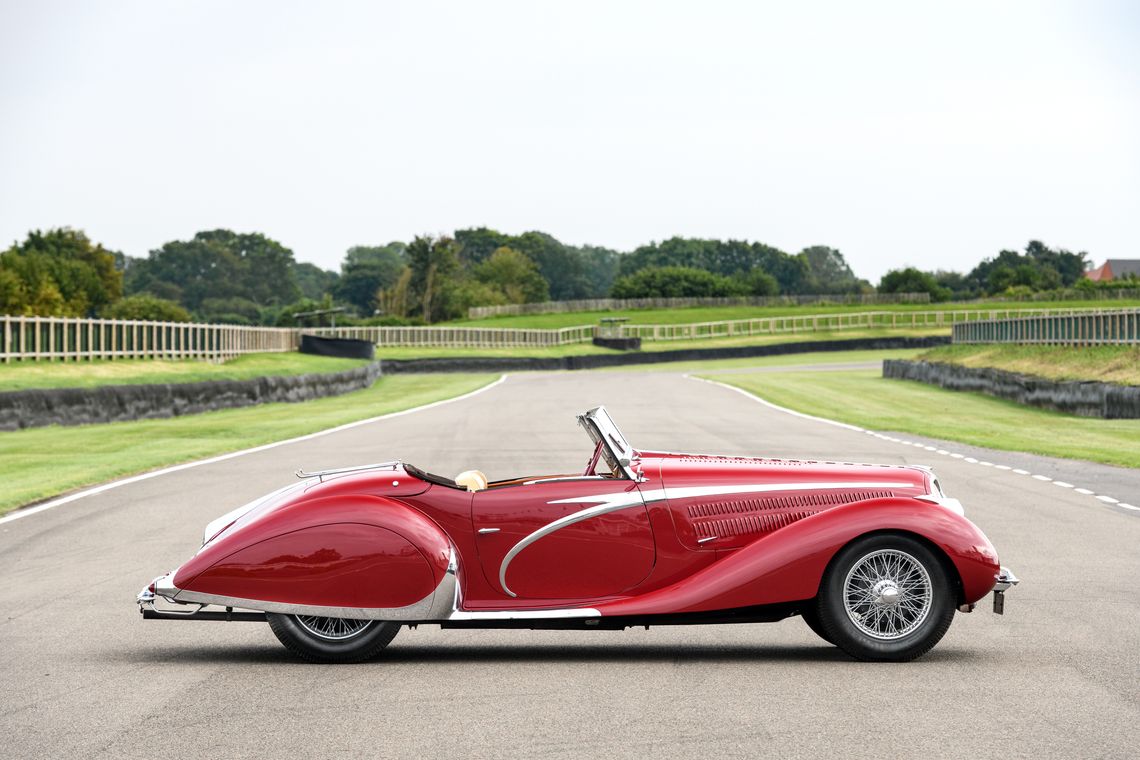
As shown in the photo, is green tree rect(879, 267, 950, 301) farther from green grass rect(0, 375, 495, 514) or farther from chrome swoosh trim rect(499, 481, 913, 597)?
chrome swoosh trim rect(499, 481, 913, 597)

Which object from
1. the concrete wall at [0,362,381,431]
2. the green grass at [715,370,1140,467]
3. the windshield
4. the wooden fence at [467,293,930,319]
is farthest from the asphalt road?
the wooden fence at [467,293,930,319]

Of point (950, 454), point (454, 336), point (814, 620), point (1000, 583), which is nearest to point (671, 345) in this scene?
point (454, 336)

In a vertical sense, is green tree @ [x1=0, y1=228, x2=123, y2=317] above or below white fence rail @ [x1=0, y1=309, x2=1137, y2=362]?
above

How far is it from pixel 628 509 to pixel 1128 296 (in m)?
117

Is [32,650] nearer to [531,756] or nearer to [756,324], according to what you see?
[531,756]

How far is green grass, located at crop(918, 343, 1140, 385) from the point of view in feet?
117

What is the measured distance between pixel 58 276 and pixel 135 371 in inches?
4037

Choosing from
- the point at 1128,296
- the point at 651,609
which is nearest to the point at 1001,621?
the point at 651,609

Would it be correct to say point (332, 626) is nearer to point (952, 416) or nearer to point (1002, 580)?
point (1002, 580)

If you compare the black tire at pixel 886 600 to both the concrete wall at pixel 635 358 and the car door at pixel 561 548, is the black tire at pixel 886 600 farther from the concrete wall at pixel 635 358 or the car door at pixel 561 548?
the concrete wall at pixel 635 358

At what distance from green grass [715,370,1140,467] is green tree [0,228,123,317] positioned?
83.0 meters

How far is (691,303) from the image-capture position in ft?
514

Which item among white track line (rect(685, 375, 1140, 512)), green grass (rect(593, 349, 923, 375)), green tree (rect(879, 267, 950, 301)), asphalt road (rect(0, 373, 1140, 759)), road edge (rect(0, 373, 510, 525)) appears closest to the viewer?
asphalt road (rect(0, 373, 1140, 759))

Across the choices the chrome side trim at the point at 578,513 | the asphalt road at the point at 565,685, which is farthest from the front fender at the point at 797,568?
the chrome side trim at the point at 578,513
